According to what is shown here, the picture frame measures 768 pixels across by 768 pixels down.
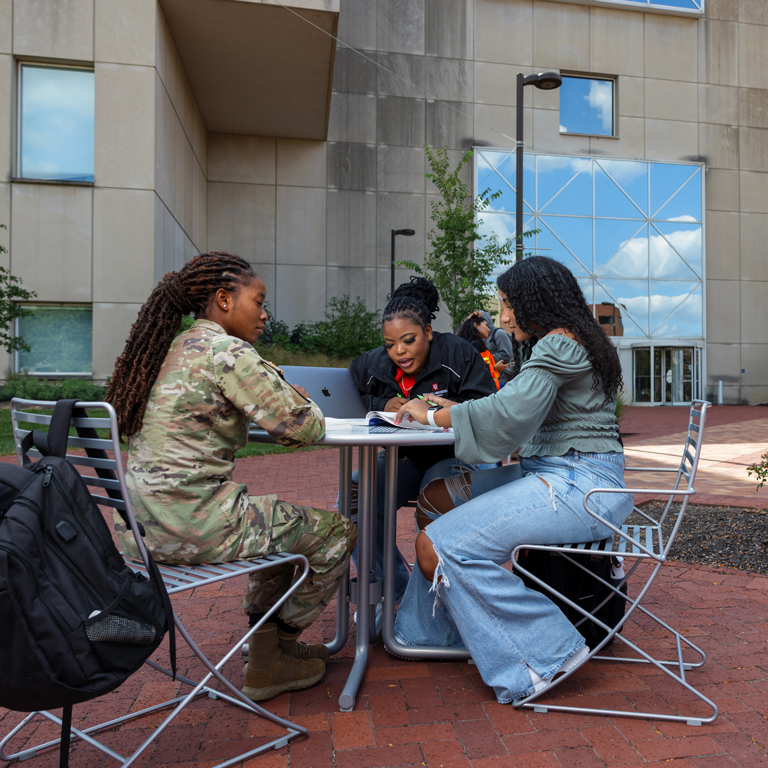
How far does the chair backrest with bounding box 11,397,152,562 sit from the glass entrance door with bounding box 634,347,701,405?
25241 mm

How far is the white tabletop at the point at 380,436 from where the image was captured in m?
2.21

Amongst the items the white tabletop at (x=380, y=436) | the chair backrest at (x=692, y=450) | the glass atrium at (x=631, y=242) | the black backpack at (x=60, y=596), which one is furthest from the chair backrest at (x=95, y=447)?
the glass atrium at (x=631, y=242)

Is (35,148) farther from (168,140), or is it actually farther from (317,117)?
(317,117)

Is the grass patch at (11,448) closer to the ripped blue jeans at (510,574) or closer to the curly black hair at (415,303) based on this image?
the curly black hair at (415,303)

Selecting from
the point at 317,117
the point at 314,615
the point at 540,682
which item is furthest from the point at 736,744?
the point at 317,117

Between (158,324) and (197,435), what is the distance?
38 centimetres

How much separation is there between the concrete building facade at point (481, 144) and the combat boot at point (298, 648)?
1256 centimetres

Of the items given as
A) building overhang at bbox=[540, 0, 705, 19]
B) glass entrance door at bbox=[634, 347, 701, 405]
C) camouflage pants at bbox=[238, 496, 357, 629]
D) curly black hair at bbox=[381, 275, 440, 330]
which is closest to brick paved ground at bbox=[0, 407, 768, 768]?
camouflage pants at bbox=[238, 496, 357, 629]

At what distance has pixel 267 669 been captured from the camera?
2.45 meters

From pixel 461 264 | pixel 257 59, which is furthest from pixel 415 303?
pixel 257 59

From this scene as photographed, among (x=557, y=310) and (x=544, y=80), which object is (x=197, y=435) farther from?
(x=544, y=80)

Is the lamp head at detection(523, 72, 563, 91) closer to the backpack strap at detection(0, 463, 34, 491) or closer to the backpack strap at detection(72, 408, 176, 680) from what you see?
the backpack strap at detection(72, 408, 176, 680)

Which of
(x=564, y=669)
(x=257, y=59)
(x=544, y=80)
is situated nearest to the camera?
(x=564, y=669)

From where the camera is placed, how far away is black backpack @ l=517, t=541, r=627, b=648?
254 cm
